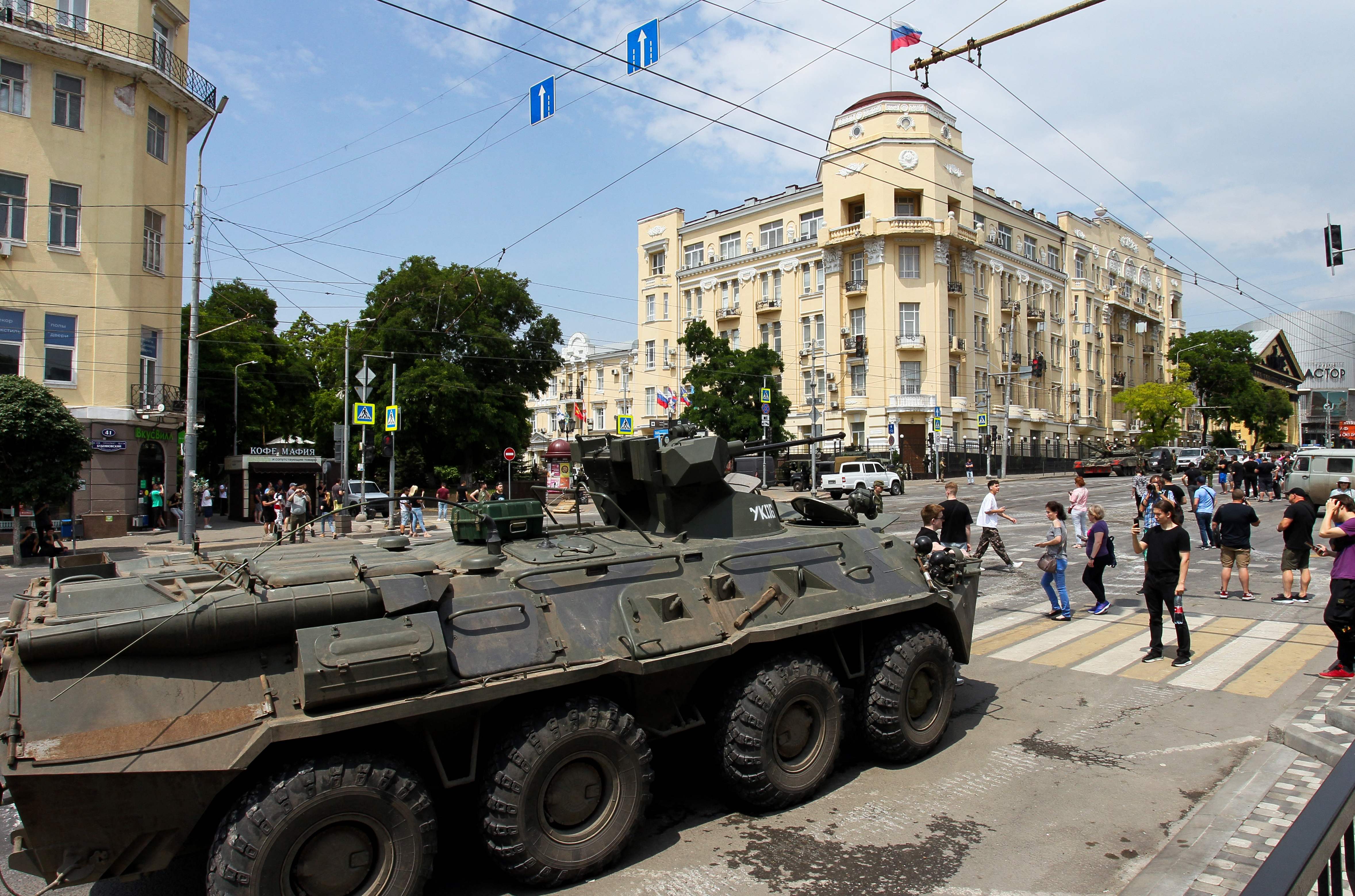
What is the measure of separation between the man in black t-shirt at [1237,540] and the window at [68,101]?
31.3m

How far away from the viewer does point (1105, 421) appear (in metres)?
69.2

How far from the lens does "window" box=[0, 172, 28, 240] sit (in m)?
25.1

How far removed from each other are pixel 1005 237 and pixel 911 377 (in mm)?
14139

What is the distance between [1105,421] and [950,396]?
81.0ft

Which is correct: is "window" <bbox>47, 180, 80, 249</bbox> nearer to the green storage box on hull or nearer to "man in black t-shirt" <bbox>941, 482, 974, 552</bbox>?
"man in black t-shirt" <bbox>941, 482, 974, 552</bbox>

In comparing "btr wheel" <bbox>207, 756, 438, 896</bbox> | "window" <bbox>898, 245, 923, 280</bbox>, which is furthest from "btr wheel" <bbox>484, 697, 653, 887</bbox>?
"window" <bbox>898, 245, 923, 280</bbox>

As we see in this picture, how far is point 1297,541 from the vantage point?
12523mm

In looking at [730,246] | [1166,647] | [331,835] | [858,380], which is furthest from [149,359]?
[730,246]

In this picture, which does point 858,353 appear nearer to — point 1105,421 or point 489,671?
point 1105,421

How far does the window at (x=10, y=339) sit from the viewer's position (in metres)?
25.4

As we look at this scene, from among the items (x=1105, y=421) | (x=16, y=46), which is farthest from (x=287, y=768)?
(x=1105, y=421)

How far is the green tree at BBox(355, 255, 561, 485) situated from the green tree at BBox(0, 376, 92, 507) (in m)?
17.3

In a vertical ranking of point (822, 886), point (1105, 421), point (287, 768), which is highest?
point (1105, 421)

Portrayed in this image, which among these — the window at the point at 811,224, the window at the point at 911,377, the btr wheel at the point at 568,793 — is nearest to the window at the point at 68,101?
the btr wheel at the point at 568,793
